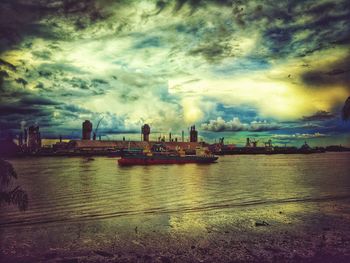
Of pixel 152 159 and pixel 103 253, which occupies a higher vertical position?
pixel 103 253

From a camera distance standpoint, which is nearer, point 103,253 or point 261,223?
point 103,253

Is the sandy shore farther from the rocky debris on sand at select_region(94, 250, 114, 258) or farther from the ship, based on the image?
the ship

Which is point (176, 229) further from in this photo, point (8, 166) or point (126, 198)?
point (126, 198)

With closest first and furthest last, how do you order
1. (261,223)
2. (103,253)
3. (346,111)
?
(103,253)
(261,223)
(346,111)

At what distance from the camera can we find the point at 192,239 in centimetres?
1434

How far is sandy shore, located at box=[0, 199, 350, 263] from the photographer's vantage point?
37.9 feet

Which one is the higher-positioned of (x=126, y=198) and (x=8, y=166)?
(x=8, y=166)

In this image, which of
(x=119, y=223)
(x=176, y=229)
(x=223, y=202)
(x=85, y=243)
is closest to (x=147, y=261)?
(x=85, y=243)

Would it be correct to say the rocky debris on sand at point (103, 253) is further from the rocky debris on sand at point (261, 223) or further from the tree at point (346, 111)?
the tree at point (346, 111)

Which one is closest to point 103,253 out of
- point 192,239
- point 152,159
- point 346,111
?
point 192,239

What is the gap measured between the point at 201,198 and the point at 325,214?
11299 mm

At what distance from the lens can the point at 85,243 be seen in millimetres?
13688

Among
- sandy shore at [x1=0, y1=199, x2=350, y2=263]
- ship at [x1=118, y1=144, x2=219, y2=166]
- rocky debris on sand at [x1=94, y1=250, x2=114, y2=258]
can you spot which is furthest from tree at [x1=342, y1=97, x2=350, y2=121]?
ship at [x1=118, y1=144, x2=219, y2=166]

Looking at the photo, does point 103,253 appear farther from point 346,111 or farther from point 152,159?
point 152,159
